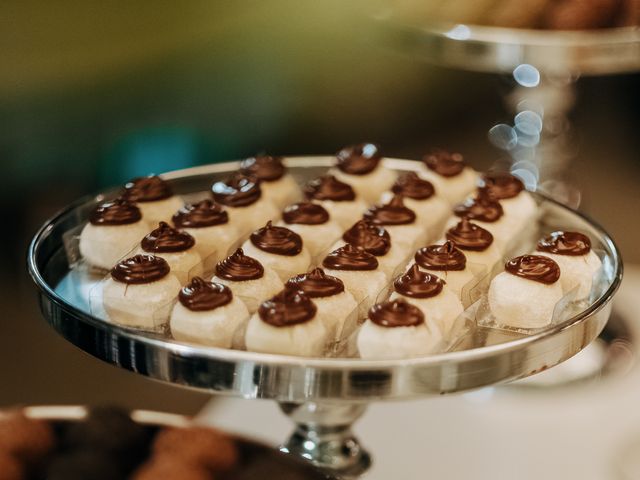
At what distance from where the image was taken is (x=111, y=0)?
8.79ft

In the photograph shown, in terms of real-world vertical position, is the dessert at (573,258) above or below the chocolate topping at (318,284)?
below

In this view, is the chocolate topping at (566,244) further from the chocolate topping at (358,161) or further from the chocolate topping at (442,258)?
the chocolate topping at (358,161)

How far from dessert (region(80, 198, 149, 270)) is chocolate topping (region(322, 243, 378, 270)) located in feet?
0.80

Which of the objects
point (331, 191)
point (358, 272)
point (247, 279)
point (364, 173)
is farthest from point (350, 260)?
point (364, 173)

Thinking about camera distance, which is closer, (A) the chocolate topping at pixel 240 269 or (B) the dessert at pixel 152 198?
(A) the chocolate topping at pixel 240 269

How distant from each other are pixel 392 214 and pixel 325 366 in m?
0.40

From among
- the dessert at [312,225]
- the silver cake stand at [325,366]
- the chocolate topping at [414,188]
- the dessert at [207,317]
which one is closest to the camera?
the silver cake stand at [325,366]

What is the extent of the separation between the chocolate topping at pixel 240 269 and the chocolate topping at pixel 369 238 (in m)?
0.13

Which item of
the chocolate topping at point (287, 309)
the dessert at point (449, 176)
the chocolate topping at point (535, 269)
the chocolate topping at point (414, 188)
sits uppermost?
the chocolate topping at point (287, 309)

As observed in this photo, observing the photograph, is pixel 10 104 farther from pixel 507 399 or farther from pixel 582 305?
pixel 582 305

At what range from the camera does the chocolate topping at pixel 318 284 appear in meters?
0.90

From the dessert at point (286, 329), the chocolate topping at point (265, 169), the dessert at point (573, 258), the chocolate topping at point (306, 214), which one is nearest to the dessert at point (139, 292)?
the dessert at point (286, 329)

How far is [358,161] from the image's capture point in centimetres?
129

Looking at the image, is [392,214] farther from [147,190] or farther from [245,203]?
[147,190]
